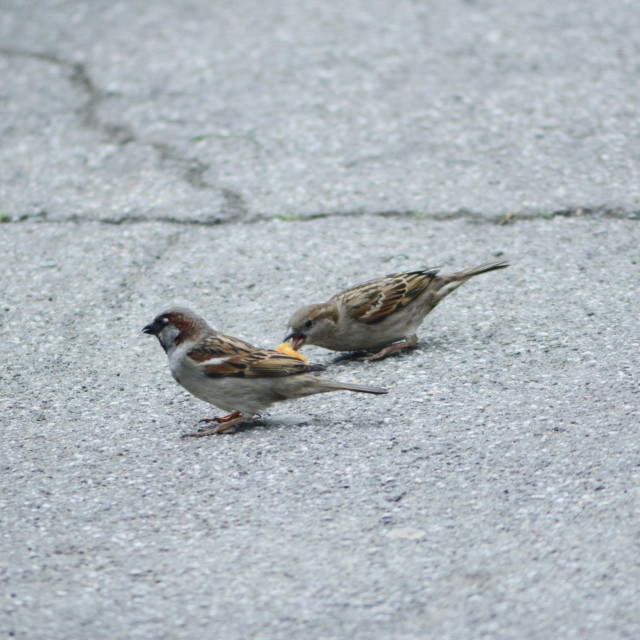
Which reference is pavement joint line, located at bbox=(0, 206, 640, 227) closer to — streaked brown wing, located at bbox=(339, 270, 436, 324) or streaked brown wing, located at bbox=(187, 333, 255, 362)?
streaked brown wing, located at bbox=(339, 270, 436, 324)

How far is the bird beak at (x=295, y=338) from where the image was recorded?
496 cm

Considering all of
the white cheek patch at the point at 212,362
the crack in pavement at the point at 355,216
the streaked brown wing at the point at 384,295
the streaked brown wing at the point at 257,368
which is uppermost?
the white cheek patch at the point at 212,362

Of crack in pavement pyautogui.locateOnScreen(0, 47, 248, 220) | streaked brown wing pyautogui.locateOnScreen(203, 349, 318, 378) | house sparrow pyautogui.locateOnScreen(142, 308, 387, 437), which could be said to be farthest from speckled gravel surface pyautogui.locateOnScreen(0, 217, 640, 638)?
crack in pavement pyautogui.locateOnScreen(0, 47, 248, 220)

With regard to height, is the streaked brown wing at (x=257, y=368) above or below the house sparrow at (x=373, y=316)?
above

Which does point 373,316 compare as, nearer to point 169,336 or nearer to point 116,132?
point 169,336

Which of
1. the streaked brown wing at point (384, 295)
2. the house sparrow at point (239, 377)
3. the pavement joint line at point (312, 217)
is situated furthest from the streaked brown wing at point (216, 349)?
the pavement joint line at point (312, 217)

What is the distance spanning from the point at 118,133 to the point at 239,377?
396 cm

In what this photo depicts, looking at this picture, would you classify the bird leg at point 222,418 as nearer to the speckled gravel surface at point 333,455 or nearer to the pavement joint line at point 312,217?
the speckled gravel surface at point 333,455

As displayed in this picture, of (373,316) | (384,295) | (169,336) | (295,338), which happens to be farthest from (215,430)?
(384,295)

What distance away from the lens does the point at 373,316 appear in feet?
16.3

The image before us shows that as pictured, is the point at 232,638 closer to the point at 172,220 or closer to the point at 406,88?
the point at 172,220

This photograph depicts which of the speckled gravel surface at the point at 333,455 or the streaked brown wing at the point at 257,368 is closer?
the speckled gravel surface at the point at 333,455

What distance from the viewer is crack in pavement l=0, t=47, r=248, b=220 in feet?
21.9

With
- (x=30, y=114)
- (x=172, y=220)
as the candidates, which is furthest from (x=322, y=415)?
(x=30, y=114)
